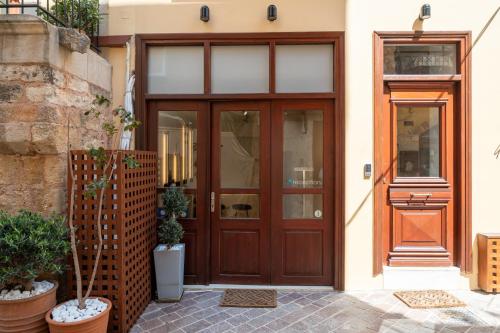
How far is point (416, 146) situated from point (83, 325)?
3911 mm

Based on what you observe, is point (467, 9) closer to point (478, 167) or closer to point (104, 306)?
point (478, 167)

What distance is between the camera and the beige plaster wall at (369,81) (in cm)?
387

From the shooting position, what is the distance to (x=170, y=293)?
3621mm

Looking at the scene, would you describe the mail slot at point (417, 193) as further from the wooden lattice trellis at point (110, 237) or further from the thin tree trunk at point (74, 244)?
the thin tree trunk at point (74, 244)

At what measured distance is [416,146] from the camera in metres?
4.03

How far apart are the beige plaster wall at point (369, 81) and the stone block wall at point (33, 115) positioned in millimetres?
2095

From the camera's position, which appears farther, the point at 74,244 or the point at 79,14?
the point at 79,14

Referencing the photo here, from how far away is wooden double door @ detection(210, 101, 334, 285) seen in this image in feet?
13.1

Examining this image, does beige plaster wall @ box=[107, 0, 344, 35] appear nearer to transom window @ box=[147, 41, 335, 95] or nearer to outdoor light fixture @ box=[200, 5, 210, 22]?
outdoor light fixture @ box=[200, 5, 210, 22]

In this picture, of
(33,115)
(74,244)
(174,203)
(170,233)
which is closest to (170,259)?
(170,233)

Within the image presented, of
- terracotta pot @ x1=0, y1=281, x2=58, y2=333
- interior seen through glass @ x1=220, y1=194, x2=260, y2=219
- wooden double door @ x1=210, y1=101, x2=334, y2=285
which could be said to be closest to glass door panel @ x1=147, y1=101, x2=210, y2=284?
wooden double door @ x1=210, y1=101, x2=334, y2=285

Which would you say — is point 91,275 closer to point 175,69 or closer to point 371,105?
point 175,69

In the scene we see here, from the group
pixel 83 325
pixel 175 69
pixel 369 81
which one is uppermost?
pixel 175 69

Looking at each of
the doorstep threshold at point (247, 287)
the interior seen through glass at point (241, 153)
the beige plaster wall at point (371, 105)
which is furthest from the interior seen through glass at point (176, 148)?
the beige plaster wall at point (371, 105)
